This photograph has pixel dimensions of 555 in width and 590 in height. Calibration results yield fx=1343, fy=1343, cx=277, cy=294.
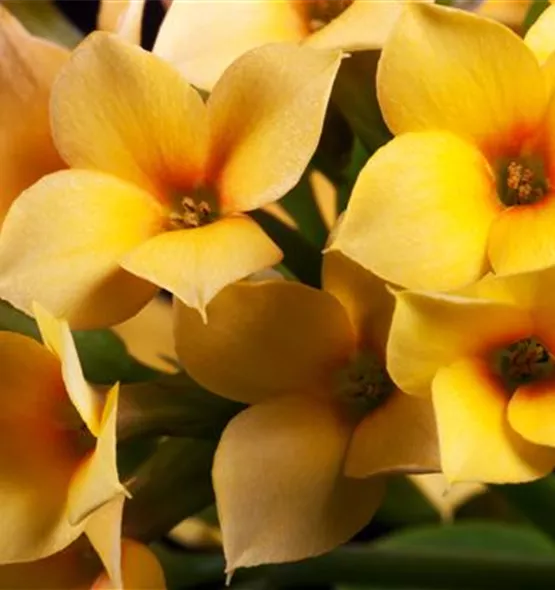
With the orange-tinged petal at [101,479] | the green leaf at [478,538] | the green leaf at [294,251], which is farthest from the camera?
the green leaf at [478,538]

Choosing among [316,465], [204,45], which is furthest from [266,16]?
[316,465]

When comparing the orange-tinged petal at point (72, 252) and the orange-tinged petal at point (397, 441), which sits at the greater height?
the orange-tinged petal at point (72, 252)

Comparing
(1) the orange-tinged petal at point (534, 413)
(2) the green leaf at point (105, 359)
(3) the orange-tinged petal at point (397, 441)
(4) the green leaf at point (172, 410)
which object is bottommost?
(2) the green leaf at point (105, 359)

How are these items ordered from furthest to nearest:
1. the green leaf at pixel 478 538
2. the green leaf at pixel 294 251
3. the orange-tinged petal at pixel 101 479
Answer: the green leaf at pixel 478 538
the green leaf at pixel 294 251
the orange-tinged petal at pixel 101 479

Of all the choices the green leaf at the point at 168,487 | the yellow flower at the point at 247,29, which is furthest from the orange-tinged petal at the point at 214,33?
the green leaf at the point at 168,487

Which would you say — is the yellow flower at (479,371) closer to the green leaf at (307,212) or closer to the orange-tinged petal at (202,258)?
the orange-tinged petal at (202,258)

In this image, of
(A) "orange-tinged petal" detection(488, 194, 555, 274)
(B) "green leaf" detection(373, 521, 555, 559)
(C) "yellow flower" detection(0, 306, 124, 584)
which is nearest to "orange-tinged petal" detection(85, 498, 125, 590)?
(C) "yellow flower" detection(0, 306, 124, 584)

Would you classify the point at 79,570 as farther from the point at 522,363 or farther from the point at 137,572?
the point at 522,363
